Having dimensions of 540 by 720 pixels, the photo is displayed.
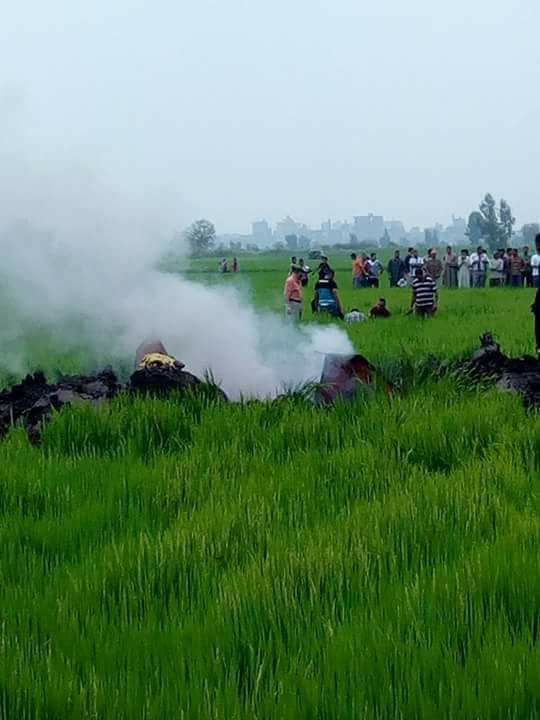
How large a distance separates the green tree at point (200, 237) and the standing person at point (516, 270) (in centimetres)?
1798

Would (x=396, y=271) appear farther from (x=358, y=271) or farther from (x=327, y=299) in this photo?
(x=327, y=299)

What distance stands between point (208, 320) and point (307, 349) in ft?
3.56

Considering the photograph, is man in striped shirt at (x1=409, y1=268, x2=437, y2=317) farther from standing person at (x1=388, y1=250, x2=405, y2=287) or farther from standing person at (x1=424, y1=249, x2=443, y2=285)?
standing person at (x1=388, y1=250, x2=405, y2=287)

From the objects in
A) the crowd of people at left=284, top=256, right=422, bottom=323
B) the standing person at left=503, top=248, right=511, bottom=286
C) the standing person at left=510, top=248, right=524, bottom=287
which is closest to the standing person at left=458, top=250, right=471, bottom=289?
the standing person at left=503, top=248, right=511, bottom=286

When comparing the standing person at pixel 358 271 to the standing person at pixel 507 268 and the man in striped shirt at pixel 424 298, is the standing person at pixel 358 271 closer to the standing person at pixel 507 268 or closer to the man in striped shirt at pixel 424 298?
the standing person at pixel 507 268

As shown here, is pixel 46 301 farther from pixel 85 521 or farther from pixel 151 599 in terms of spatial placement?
pixel 151 599

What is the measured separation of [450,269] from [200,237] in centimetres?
2046

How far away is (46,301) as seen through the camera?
31.4 feet

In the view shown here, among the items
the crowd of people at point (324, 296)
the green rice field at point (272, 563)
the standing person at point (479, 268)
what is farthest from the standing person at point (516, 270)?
the green rice field at point (272, 563)

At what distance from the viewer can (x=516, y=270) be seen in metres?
29.0

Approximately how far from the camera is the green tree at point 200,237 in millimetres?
10141

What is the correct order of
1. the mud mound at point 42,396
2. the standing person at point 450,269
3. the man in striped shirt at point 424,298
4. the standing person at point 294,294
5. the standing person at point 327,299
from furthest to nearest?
the standing person at point 450,269
the man in striped shirt at point 424,298
the standing person at point 327,299
the standing person at point 294,294
the mud mound at point 42,396

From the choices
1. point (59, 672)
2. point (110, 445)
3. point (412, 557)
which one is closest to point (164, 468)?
point (110, 445)

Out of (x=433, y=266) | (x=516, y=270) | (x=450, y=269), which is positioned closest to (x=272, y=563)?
(x=433, y=266)
